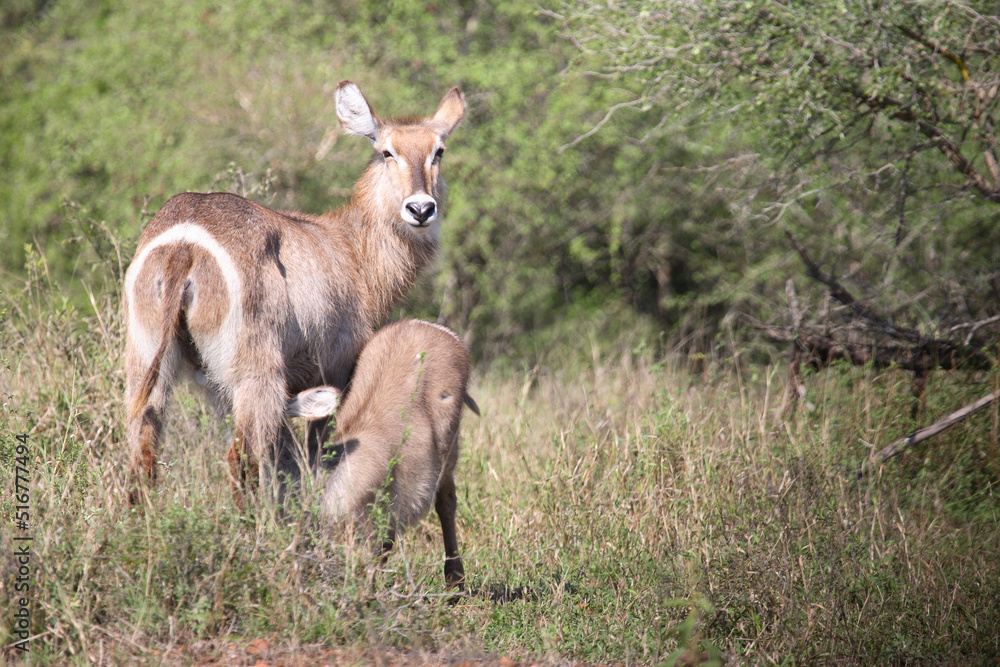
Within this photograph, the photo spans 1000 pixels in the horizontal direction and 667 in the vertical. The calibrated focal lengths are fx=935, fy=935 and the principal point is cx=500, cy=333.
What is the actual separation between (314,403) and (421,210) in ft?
4.04

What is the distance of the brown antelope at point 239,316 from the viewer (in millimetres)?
3959

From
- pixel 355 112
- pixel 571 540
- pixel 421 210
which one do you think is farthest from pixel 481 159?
pixel 571 540

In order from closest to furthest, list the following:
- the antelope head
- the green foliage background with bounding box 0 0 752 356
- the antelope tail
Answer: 1. the antelope tail
2. the antelope head
3. the green foliage background with bounding box 0 0 752 356

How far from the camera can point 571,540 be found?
15.7 feet

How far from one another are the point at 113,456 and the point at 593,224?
8472mm

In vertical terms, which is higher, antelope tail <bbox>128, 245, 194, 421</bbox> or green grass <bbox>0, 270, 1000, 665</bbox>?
antelope tail <bbox>128, 245, 194, 421</bbox>

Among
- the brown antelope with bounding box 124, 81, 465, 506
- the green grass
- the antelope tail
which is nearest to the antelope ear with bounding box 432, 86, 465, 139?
the brown antelope with bounding box 124, 81, 465, 506

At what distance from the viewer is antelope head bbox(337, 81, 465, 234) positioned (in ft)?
16.6

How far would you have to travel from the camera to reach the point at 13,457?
4.29 metres

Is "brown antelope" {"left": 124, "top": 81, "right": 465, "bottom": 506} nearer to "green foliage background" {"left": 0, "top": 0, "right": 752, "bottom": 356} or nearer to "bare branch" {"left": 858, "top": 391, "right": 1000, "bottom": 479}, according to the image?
"bare branch" {"left": 858, "top": 391, "right": 1000, "bottom": 479}

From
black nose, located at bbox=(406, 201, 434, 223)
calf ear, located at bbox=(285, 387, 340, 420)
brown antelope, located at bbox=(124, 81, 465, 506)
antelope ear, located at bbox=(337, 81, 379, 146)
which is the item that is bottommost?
calf ear, located at bbox=(285, 387, 340, 420)

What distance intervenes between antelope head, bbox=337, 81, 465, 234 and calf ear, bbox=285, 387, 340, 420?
1.16 meters

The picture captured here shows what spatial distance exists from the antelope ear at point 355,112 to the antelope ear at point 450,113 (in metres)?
0.42

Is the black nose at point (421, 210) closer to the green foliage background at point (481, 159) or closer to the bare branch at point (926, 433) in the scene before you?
the bare branch at point (926, 433)
